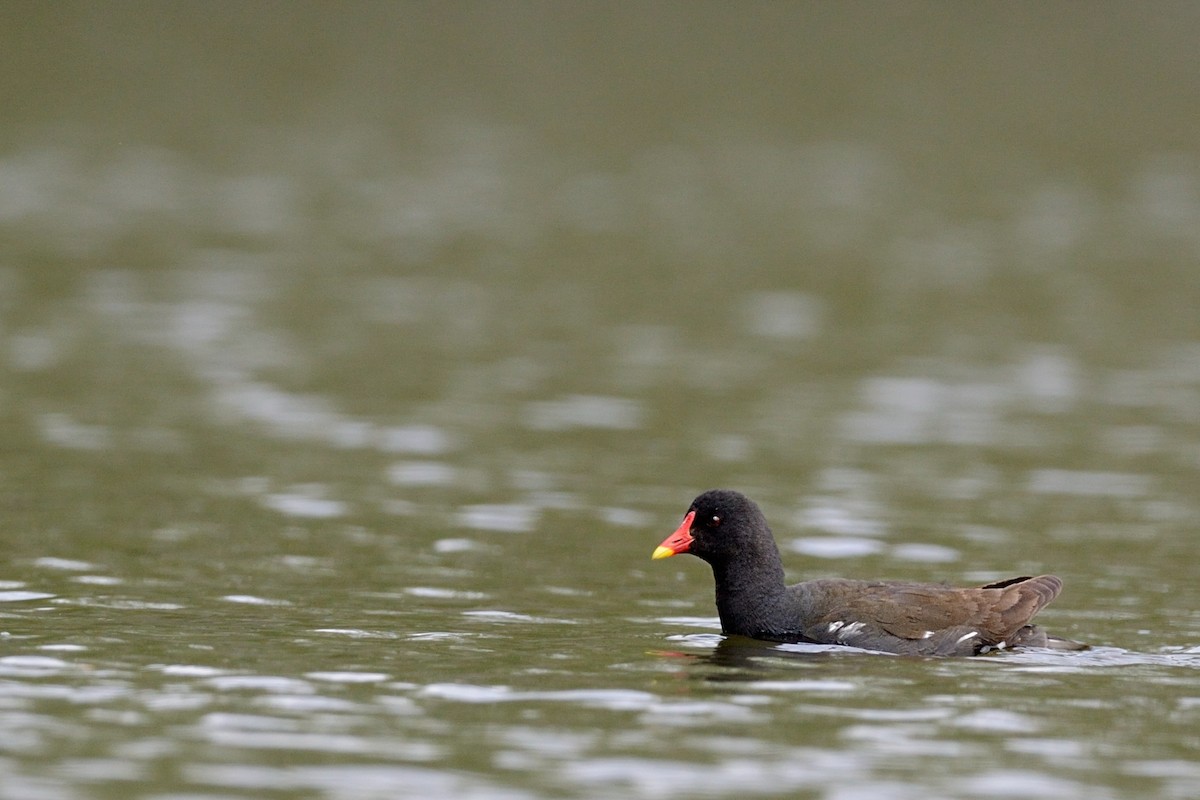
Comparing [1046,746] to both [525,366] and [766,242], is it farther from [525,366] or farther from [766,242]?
[766,242]

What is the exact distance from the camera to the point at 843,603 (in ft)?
45.5

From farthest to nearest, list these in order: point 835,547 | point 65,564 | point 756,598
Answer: point 835,547 < point 65,564 < point 756,598

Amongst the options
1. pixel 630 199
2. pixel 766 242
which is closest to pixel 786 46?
pixel 630 199

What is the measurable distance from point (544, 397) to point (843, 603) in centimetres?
1054

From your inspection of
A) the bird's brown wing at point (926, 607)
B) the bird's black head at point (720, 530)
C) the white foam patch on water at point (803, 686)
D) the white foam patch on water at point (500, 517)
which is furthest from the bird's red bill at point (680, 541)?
the white foam patch on water at point (500, 517)

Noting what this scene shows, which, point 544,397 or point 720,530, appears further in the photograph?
point 544,397

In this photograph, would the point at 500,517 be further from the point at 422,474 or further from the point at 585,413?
the point at 585,413

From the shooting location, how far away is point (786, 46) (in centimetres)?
6569

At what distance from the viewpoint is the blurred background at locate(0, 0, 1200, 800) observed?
11.1 m

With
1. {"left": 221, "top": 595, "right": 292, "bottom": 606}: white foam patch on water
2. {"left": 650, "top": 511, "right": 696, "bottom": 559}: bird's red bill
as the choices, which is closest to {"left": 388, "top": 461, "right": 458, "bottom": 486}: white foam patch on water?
{"left": 221, "top": 595, "right": 292, "bottom": 606}: white foam patch on water

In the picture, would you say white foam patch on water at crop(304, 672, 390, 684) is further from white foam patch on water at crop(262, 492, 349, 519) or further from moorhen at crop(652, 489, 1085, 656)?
white foam patch on water at crop(262, 492, 349, 519)

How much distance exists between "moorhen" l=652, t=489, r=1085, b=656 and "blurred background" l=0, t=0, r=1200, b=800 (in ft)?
1.97

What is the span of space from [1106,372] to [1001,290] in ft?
22.5

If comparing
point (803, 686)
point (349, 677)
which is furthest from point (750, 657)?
point (349, 677)
